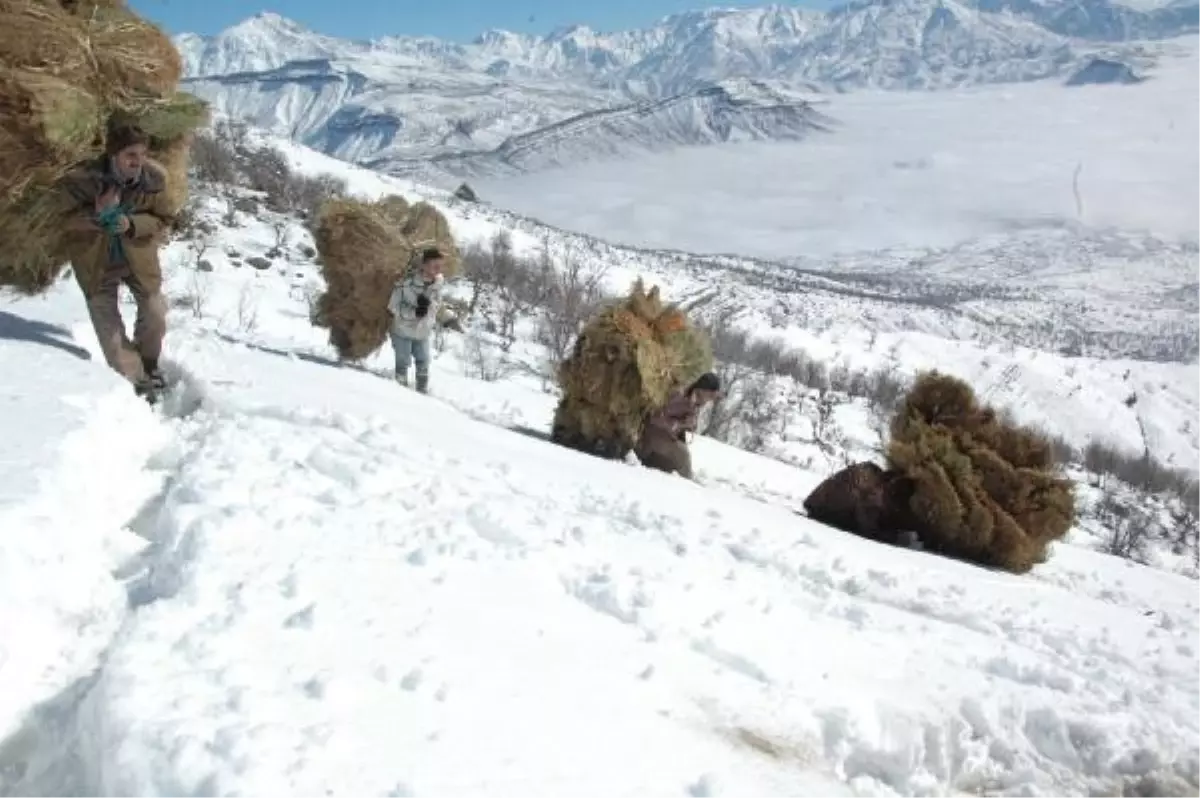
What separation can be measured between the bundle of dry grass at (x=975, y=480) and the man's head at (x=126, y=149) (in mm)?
5817

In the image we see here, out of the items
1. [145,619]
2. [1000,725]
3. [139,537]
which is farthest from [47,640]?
[1000,725]

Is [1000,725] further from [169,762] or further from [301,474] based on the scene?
[301,474]

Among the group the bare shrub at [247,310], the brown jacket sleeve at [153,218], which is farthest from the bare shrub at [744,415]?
the brown jacket sleeve at [153,218]

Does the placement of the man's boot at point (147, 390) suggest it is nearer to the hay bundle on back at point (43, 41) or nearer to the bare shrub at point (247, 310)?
the hay bundle on back at point (43, 41)

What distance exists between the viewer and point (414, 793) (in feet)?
7.70

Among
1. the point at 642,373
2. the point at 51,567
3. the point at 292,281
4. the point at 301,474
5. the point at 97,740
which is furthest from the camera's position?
the point at 292,281

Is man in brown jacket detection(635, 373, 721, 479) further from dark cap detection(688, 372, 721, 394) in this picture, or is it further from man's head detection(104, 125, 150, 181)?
man's head detection(104, 125, 150, 181)

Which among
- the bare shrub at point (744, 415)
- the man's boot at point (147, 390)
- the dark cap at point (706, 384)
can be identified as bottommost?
the bare shrub at point (744, 415)

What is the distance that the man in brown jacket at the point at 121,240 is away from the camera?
20.0ft

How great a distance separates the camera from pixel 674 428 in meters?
8.14

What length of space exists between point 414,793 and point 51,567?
62.2 inches

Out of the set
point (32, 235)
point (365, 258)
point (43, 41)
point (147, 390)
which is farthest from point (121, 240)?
point (365, 258)

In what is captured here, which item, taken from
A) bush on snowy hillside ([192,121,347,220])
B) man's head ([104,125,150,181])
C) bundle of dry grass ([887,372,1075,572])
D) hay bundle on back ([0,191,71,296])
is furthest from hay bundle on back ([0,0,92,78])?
bush on snowy hillside ([192,121,347,220])

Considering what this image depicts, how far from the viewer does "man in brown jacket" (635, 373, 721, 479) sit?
8086 millimetres
